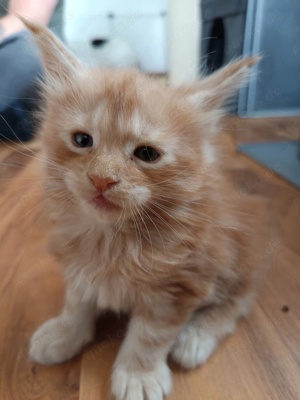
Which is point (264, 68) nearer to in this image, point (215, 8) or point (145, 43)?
point (215, 8)

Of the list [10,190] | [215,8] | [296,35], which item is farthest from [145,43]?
[10,190]

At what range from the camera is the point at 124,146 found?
64 cm

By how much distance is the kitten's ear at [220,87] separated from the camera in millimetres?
681

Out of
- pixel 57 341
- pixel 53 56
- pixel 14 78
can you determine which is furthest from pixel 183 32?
pixel 57 341

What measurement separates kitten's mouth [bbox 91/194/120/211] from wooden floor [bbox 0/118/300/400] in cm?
22

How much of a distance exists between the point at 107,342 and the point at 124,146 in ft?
1.49

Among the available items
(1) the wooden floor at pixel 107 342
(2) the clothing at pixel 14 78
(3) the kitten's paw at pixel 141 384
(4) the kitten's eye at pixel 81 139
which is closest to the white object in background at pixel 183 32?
(2) the clothing at pixel 14 78

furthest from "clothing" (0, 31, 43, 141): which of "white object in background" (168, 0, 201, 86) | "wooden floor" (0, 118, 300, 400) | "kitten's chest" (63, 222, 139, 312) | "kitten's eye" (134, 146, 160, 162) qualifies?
"white object in background" (168, 0, 201, 86)

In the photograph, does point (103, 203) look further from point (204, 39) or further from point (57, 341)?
point (204, 39)

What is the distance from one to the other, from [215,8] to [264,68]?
0.55m

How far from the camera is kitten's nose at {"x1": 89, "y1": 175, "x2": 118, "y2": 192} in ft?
1.99

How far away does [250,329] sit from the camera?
879 millimetres

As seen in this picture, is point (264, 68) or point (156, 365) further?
point (264, 68)

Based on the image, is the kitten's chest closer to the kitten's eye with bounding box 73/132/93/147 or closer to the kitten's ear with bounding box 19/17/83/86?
the kitten's eye with bounding box 73/132/93/147
